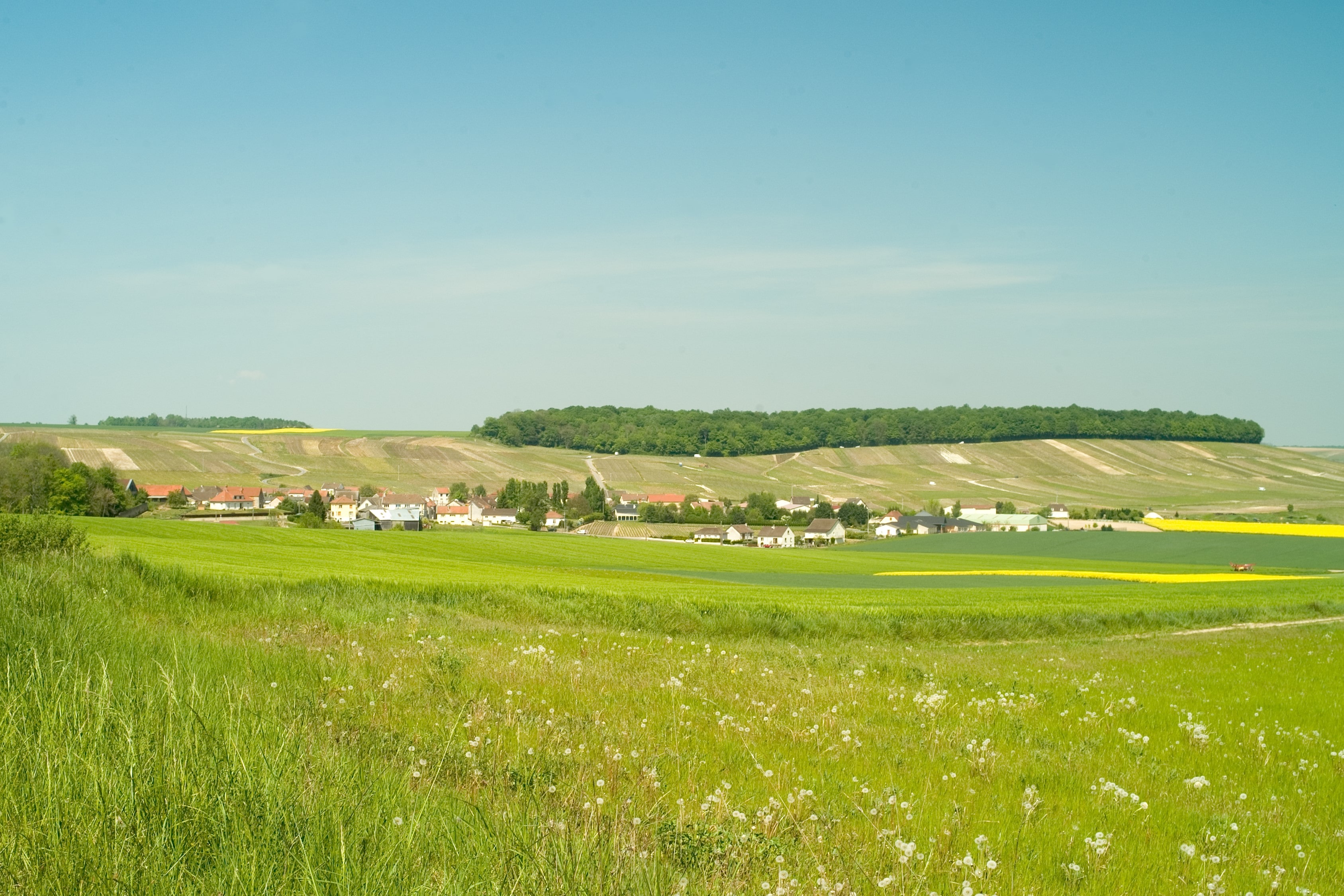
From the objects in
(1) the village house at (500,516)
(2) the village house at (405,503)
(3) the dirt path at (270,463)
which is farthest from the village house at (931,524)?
(3) the dirt path at (270,463)

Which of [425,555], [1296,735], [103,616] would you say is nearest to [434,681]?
A: [103,616]

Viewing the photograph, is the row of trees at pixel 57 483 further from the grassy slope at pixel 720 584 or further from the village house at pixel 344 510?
the village house at pixel 344 510

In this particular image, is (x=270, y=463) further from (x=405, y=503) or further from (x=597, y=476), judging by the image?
(x=597, y=476)

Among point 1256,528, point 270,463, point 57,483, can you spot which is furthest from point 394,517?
point 1256,528

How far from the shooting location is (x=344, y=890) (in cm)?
398

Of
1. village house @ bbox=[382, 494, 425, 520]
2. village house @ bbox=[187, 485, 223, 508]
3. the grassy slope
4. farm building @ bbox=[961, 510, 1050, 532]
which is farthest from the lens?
village house @ bbox=[382, 494, 425, 520]

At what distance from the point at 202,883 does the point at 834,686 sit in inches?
355

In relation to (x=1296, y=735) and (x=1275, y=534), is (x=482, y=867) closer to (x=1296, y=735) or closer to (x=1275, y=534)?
(x=1296, y=735)

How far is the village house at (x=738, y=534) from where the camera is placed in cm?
Result: 11538

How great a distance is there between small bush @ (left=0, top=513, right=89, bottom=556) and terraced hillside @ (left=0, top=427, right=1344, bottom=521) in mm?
125780

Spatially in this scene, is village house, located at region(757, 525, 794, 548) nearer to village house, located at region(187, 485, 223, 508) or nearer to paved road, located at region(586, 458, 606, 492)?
paved road, located at region(586, 458, 606, 492)

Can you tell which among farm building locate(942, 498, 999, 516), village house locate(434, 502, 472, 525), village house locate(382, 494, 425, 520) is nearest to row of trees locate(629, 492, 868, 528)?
farm building locate(942, 498, 999, 516)

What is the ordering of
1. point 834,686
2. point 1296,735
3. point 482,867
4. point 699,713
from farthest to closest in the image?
point 834,686, point 1296,735, point 699,713, point 482,867

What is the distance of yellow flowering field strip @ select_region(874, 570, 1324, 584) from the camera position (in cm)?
5328
